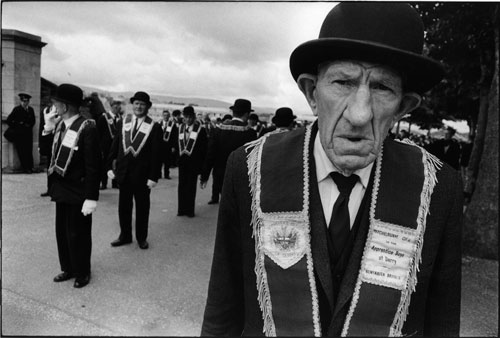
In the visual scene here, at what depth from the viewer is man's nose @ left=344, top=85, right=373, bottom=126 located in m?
1.11

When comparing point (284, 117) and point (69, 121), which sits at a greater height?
point (284, 117)

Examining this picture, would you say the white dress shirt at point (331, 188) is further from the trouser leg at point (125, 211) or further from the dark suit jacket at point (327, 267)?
the trouser leg at point (125, 211)

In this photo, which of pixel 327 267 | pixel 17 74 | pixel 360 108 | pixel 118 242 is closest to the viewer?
pixel 360 108

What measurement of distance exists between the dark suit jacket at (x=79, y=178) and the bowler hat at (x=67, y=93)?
18cm

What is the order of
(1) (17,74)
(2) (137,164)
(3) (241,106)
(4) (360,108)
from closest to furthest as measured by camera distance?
(4) (360,108), (1) (17,74), (2) (137,164), (3) (241,106)

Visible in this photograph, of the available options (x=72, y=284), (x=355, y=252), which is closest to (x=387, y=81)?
(x=355, y=252)

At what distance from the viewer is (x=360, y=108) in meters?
1.12

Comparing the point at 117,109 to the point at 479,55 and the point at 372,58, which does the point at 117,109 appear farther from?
the point at 372,58

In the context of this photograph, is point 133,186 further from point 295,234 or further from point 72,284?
point 295,234

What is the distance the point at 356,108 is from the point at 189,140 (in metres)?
5.63

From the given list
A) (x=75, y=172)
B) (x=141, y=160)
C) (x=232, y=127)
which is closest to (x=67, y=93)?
(x=75, y=172)

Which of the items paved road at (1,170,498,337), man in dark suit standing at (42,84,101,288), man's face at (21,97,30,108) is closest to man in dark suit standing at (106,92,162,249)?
paved road at (1,170,498,337)

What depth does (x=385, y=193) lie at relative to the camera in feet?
4.25

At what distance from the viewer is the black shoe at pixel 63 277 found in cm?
354
